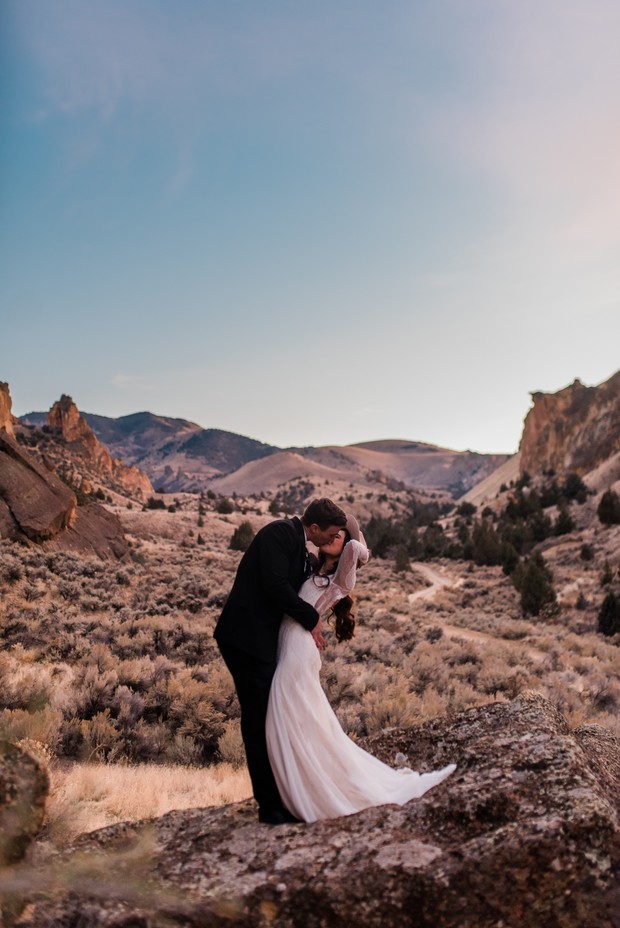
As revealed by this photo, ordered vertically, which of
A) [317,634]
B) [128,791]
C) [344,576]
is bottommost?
[128,791]

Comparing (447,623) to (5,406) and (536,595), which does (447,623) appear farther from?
(5,406)

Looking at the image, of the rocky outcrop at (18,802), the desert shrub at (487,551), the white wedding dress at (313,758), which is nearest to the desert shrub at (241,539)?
the desert shrub at (487,551)

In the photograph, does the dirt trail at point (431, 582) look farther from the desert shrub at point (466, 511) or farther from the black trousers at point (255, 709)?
the desert shrub at point (466, 511)

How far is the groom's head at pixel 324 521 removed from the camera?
147 inches

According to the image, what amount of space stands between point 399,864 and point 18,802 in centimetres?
174

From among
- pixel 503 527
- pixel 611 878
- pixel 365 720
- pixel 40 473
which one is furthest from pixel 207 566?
pixel 503 527

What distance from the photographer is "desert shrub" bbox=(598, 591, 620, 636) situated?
62.5 ft

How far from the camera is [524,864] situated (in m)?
2.30

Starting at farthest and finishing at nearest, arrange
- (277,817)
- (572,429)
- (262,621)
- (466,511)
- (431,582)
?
(572,429) < (466,511) < (431,582) < (262,621) < (277,817)

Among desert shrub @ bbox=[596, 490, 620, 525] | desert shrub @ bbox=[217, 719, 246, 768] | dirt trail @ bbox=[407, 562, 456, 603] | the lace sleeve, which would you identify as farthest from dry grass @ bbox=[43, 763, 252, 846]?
desert shrub @ bbox=[596, 490, 620, 525]

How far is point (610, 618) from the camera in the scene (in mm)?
19297

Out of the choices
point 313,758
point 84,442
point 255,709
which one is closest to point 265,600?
point 255,709

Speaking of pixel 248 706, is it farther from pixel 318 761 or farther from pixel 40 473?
pixel 40 473

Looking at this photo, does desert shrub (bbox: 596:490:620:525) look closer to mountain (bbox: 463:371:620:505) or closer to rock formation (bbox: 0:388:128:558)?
mountain (bbox: 463:371:620:505)
